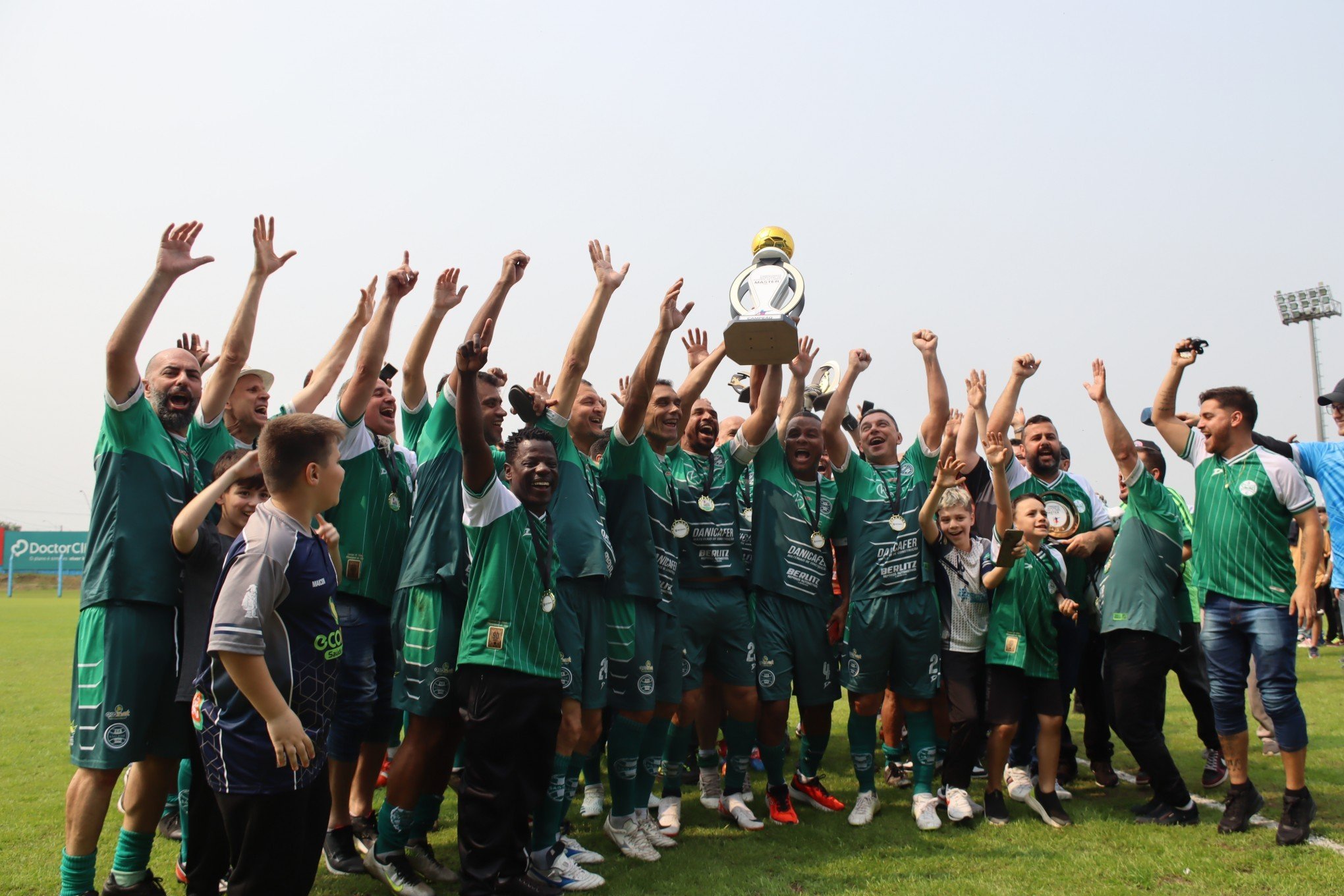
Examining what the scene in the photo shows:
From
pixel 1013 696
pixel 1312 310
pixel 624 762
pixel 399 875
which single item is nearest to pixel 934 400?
pixel 1013 696

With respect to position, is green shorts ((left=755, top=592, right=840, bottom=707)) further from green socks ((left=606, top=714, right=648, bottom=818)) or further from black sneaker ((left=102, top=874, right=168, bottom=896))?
black sneaker ((left=102, top=874, right=168, bottom=896))

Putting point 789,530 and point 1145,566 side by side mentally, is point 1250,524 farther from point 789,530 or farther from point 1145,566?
point 789,530

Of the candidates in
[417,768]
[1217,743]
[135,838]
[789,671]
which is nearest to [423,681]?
[417,768]

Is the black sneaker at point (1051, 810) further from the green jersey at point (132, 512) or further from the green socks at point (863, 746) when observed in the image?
the green jersey at point (132, 512)

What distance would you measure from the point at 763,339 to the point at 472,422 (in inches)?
93.8

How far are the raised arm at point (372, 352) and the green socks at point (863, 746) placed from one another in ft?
12.8

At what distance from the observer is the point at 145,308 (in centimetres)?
450

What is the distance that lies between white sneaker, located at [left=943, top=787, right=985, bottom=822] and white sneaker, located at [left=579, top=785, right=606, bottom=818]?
2369 mm

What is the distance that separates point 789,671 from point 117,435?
433 cm

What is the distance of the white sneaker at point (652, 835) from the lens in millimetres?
Answer: 5734

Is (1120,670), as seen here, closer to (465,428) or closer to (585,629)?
(585,629)

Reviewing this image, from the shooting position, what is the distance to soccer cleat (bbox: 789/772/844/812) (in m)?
6.64

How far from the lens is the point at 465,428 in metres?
4.50

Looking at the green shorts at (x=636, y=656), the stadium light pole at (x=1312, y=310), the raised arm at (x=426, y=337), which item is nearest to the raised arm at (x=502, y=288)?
the raised arm at (x=426, y=337)
